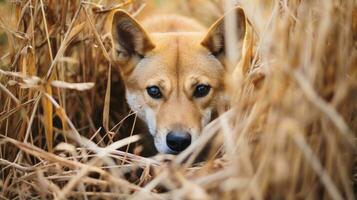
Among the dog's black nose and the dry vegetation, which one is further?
the dog's black nose

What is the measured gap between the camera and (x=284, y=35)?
258 centimetres

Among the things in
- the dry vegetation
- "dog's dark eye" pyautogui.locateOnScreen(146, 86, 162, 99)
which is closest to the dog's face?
"dog's dark eye" pyautogui.locateOnScreen(146, 86, 162, 99)

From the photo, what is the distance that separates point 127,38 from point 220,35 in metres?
0.64

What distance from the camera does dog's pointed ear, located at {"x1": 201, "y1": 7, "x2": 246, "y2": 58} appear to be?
369cm

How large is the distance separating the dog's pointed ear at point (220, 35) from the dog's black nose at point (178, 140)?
73cm

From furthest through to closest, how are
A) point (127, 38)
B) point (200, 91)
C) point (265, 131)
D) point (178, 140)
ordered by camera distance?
1. point (127, 38)
2. point (200, 91)
3. point (178, 140)
4. point (265, 131)

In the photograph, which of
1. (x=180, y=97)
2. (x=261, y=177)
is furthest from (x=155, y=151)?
(x=261, y=177)

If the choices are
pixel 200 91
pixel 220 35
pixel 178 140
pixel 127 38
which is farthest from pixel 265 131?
pixel 127 38

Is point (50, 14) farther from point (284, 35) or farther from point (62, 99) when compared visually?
point (284, 35)

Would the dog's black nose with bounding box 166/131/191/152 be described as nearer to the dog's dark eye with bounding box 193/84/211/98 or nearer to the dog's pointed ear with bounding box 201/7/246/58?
the dog's dark eye with bounding box 193/84/211/98

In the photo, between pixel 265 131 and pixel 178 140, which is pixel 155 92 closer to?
pixel 178 140

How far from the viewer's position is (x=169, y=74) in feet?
12.9

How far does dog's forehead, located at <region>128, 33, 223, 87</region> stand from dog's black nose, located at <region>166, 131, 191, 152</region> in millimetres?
482

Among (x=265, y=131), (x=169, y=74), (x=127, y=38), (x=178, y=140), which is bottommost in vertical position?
(x=178, y=140)
